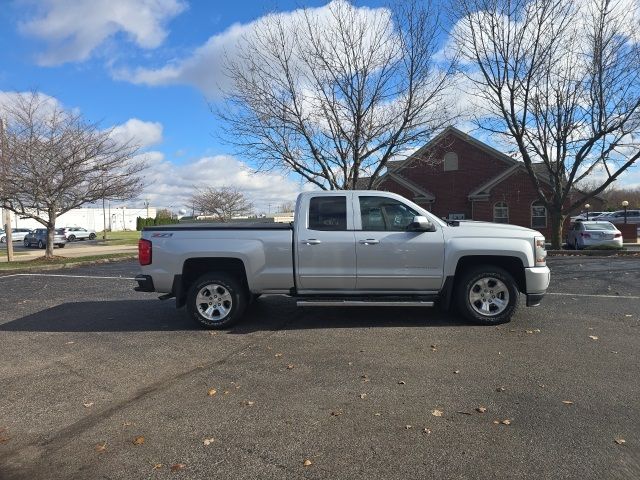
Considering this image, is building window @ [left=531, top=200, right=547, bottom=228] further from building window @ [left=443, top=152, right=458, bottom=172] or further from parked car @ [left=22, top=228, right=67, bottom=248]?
parked car @ [left=22, top=228, right=67, bottom=248]

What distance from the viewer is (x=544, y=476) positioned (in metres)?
2.96

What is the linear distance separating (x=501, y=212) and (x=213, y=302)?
103ft

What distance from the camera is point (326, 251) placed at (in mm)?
6711

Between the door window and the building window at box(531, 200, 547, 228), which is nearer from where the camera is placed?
the door window

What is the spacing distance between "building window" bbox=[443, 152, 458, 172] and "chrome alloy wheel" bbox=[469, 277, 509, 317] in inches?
1215

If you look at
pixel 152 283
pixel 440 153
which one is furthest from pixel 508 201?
pixel 152 283

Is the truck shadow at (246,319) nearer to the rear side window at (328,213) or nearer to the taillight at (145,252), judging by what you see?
the taillight at (145,252)

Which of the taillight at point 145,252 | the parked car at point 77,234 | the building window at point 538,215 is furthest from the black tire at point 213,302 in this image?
the parked car at point 77,234

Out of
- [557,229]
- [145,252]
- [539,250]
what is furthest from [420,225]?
[557,229]

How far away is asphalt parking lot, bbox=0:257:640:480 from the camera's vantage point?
3182 millimetres

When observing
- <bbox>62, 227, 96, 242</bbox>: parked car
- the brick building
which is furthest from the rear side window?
<bbox>62, 227, 96, 242</bbox>: parked car

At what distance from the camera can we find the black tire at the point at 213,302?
268 inches

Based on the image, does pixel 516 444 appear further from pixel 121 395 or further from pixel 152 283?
pixel 152 283

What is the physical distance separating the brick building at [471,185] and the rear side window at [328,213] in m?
26.7
